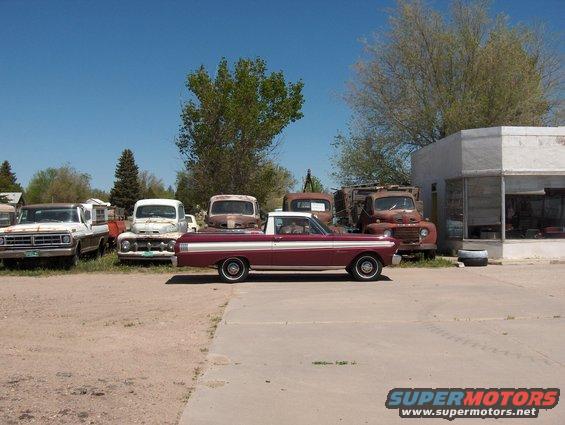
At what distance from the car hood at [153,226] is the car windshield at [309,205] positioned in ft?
14.7

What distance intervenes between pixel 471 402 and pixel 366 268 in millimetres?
8614

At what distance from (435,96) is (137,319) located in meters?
22.0

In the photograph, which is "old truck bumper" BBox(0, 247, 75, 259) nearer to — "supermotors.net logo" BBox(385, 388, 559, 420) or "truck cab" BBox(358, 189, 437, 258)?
"truck cab" BBox(358, 189, 437, 258)

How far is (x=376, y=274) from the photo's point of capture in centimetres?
1391

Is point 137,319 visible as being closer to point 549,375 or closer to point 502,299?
point 549,375

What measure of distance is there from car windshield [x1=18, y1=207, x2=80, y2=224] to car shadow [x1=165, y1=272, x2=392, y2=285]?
4.67 meters

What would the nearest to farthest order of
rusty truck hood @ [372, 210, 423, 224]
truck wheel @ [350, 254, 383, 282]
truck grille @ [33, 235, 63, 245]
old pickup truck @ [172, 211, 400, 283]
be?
old pickup truck @ [172, 211, 400, 283] → truck wheel @ [350, 254, 383, 282] → truck grille @ [33, 235, 63, 245] → rusty truck hood @ [372, 210, 423, 224]

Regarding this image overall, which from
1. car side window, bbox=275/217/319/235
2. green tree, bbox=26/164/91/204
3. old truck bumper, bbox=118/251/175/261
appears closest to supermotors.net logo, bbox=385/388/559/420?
car side window, bbox=275/217/319/235

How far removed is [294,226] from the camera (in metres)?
13.9

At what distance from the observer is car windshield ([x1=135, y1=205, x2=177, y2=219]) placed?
1927 cm

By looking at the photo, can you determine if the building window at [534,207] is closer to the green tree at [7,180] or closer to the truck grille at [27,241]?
the truck grille at [27,241]

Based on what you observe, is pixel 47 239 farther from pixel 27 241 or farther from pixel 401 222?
pixel 401 222

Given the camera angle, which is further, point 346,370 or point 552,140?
point 552,140

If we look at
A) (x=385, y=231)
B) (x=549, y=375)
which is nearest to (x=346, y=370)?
(x=549, y=375)
